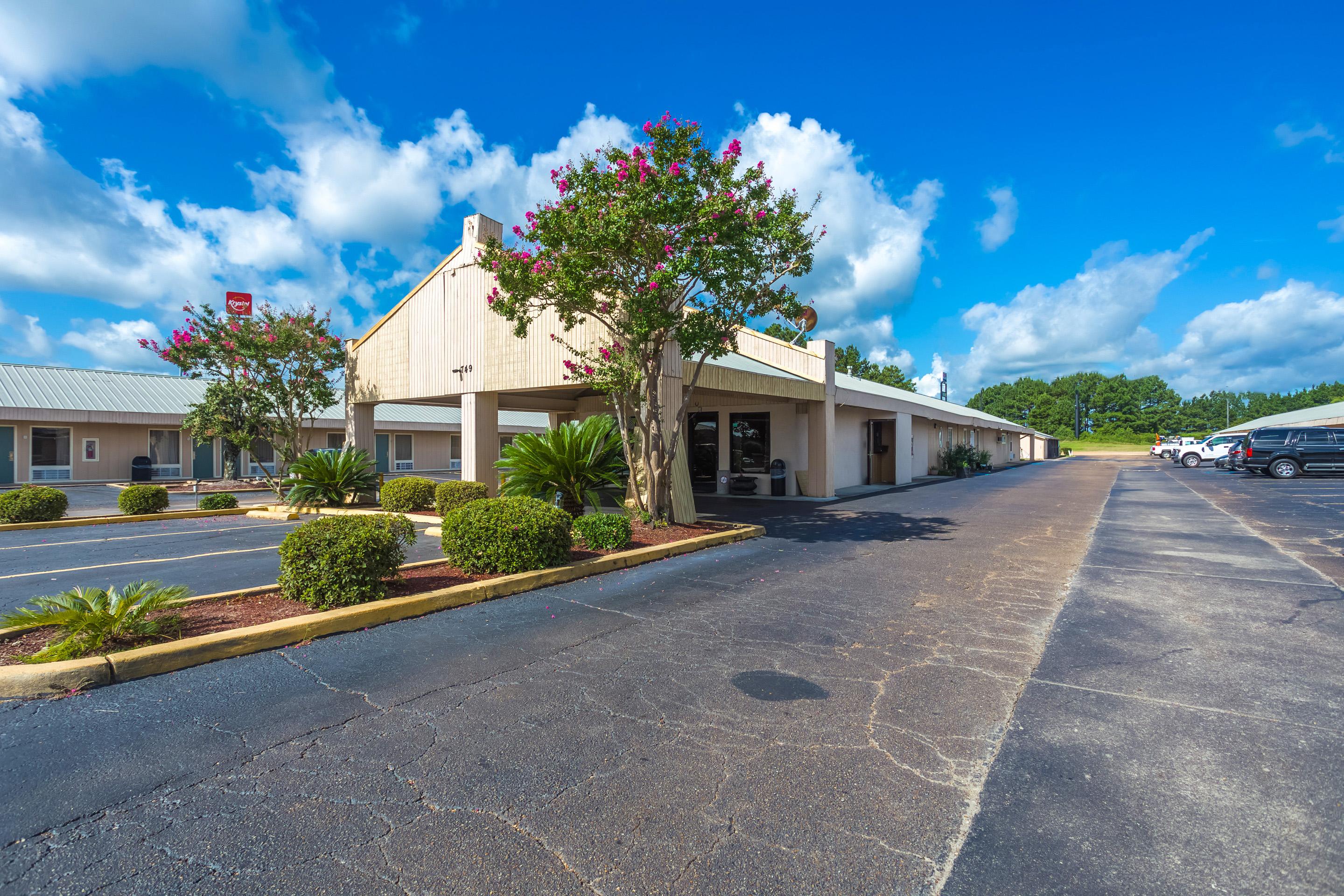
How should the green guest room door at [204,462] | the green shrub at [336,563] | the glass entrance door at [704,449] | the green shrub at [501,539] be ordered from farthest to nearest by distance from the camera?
the green guest room door at [204,462] → the glass entrance door at [704,449] → the green shrub at [501,539] → the green shrub at [336,563]

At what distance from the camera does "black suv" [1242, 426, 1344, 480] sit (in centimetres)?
2394

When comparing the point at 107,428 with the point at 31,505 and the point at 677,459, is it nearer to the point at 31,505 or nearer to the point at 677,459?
the point at 31,505

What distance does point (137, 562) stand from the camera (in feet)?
28.4

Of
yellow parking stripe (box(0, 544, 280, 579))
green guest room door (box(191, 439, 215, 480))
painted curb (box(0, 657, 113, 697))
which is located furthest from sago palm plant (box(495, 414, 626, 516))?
green guest room door (box(191, 439, 215, 480))

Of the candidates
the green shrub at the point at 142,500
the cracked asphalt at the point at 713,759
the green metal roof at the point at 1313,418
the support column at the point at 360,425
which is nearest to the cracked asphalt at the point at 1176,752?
the cracked asphalt at the point at 713,759

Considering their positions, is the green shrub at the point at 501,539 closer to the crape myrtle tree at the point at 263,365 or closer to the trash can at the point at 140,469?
the crape myrtle tree at the point at 263,365

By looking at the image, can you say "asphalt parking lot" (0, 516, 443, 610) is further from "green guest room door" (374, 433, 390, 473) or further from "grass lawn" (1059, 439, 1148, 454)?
"grass lawn" (1059, 439, 1148, 454)

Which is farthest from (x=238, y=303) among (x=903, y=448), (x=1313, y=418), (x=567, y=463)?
(x=1313, y=418)

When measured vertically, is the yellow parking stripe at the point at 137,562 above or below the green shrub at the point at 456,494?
below

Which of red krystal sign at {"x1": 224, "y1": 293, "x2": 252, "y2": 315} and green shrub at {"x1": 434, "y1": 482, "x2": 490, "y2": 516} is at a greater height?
red krystal sign at {"x1": 224, "y1": 293, "x2": 252, "y2": 315}

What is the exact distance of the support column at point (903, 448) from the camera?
23.7 metres

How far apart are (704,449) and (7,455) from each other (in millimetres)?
24630

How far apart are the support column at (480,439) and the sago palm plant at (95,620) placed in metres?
9.38

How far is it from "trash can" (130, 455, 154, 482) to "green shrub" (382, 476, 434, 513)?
688 inches
